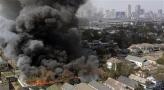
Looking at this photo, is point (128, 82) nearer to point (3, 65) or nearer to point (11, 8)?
point (11, 8)

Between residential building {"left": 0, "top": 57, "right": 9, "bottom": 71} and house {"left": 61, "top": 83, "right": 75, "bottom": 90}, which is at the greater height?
house {"left": 61, "top": 83, "right": 75, "bottom": 90}

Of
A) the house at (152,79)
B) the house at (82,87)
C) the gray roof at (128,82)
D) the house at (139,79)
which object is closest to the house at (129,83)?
the gray roof at (128,82)

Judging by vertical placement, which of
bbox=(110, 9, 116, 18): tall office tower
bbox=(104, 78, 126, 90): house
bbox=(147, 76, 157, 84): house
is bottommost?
bbox=(110, 9, 116, 18): tall office tower

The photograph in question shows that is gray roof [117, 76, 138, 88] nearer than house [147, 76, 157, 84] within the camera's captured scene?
Yes

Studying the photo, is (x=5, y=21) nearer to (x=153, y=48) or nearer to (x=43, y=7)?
(x=43, y=7)

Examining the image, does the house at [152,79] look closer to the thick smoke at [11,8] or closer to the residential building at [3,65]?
the thick smoke at [11,8]

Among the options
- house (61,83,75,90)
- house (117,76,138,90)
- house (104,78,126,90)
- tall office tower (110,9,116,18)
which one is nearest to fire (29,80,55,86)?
house (61,83,75,90)

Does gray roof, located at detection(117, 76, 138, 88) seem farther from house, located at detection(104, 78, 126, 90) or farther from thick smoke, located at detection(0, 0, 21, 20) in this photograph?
thick smoke, located at detection(0, 0, 21, 20)
